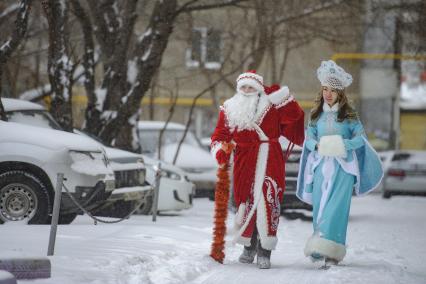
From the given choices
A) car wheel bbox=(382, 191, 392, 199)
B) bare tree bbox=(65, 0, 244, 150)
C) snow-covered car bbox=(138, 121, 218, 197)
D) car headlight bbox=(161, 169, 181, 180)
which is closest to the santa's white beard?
car headlight bbox=(161, 169, 181, 180)

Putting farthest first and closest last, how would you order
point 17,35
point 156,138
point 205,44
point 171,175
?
point 205,44 → point 156,138 → point 171,175 → point 17,35

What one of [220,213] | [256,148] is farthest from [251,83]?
[220,213]

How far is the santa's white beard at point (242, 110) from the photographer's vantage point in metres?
9.30

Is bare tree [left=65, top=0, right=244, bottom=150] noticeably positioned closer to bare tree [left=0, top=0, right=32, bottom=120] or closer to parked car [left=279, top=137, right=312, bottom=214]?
bare tree [left=0, top=0, right=32, bottom=120]

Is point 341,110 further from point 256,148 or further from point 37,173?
point 37,173

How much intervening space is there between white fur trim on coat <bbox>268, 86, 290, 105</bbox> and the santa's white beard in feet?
0.49

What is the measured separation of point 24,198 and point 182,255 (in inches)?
118

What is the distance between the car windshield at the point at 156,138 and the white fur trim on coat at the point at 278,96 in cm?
1142

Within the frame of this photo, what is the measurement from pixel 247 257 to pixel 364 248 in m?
2.13

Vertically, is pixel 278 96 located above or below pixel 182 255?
above

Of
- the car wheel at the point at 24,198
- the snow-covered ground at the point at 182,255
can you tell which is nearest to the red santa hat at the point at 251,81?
the snow-covered ground at the point at 182,255

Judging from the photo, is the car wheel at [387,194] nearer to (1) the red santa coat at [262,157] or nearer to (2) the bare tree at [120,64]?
(2) the bare tree at [120,64]

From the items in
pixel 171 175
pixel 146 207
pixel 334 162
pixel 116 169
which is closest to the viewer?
pixel 334 162

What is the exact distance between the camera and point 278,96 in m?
9.38
